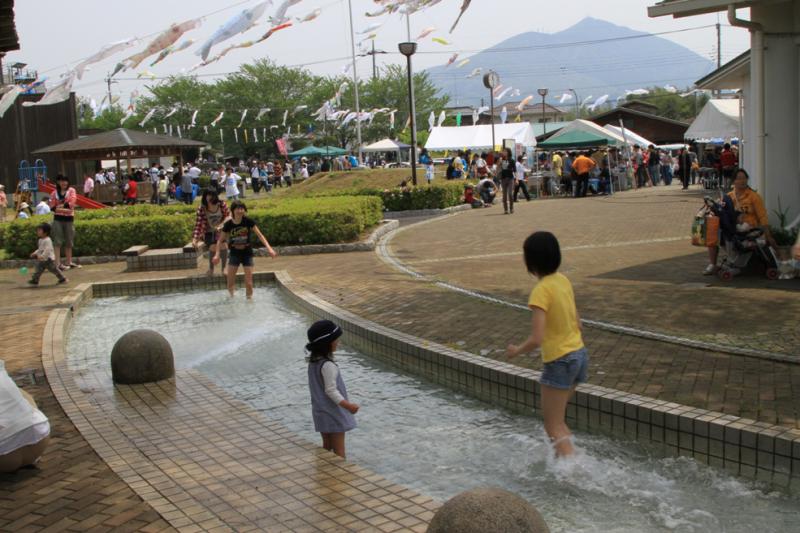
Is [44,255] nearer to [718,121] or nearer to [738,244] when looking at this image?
[738,244]

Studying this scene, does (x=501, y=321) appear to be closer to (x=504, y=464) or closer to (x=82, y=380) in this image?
(x=504, y=464)

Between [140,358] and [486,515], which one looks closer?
[486,515]

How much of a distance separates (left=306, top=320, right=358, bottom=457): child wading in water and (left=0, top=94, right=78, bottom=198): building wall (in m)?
39.4

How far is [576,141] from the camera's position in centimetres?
3086

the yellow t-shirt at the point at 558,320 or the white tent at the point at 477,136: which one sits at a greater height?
the white tent at the point at 477,136

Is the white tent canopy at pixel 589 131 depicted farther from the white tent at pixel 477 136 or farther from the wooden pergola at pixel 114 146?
the wooden pergola at pixel 114 146

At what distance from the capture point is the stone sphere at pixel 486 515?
333cm

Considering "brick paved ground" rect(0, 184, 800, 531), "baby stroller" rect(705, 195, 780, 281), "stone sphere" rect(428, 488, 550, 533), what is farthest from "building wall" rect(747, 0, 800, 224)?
"stone sphere" rect(428, 488, 550, 533)

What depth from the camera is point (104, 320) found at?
11836 mm

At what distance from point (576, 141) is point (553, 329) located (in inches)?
1043

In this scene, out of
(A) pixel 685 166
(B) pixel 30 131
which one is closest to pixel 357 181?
(A) pixel 685 166

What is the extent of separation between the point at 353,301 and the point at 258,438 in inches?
208

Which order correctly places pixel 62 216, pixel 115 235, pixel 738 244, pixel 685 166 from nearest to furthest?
pixel 738 244 < pixel 62 216 < pixel 115 235 < pixel 685 166

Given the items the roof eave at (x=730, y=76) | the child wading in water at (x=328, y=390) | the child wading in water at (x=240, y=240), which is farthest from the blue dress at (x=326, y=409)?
the roof eave at (x=730, y=76)
